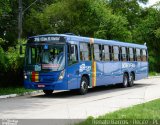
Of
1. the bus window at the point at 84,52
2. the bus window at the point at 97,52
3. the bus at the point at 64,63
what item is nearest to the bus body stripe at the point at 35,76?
the bus at the point at 64,63

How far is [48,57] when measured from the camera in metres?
20.9

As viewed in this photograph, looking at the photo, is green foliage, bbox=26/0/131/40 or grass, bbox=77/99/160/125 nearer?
grass, bbox=77/99/160/125

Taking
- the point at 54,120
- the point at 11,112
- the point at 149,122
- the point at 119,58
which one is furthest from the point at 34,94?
the point at 149,122

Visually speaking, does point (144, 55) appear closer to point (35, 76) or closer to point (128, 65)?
point (128, 65)

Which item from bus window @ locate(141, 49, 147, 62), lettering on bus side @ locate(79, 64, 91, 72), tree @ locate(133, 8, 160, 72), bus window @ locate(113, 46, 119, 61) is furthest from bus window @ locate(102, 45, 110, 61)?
tree @ locate(133, 8, 160, 72)

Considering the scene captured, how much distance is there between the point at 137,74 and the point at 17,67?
966 cm

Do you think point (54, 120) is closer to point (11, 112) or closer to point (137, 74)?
point (11, 112)

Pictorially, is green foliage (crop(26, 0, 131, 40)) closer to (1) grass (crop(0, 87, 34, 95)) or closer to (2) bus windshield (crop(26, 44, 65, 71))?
(1) grass (crop(0, 87, 34, 95))

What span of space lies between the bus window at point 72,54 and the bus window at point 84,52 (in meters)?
0.65

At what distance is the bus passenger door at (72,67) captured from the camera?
20906 millimetres

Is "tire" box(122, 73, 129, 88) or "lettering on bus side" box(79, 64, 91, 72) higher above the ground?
"lettering on bus side" box(79, 64, 91, 72)

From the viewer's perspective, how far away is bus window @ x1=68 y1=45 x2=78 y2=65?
2098 cm

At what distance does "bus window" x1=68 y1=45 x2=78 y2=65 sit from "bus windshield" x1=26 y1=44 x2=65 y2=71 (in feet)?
1.16

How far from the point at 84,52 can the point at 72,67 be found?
5.50 feet
